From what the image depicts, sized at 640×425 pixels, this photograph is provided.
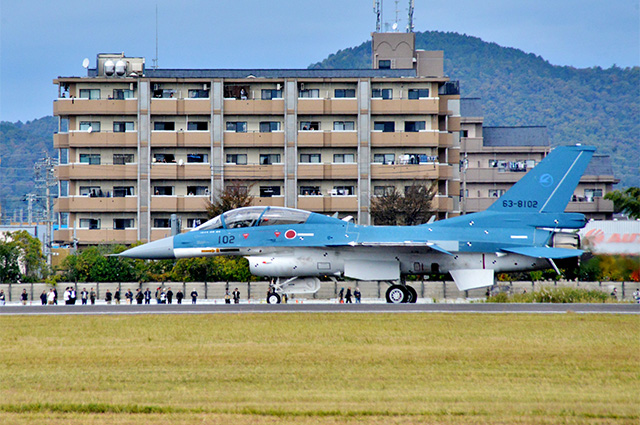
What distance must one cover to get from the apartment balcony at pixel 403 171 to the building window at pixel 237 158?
11.5m

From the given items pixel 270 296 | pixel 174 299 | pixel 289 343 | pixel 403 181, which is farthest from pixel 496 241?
pixel 403 181

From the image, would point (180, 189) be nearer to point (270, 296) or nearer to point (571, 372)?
point (270, 296)

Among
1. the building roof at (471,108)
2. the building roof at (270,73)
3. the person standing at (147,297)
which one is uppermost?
the building roof at (471,108)

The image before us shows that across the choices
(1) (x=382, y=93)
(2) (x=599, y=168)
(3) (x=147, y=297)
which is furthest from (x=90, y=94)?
(2) (x=599, y=168)

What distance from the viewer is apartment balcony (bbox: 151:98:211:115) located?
74.1 metres

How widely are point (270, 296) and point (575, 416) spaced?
67.0 feet

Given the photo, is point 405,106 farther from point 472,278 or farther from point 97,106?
point 472,278

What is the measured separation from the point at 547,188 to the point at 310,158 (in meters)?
42.2

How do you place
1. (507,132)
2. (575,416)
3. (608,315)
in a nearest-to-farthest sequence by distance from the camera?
(575,416) → (608,315) → (507,132)

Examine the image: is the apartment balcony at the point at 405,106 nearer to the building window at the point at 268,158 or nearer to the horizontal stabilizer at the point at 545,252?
the building window at the point at 268,158

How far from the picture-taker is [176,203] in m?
74.2

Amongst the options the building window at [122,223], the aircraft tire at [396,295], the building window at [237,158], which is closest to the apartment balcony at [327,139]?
the building window at [237,158]

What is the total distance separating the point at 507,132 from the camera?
114938mm

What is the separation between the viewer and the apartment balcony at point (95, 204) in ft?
244
